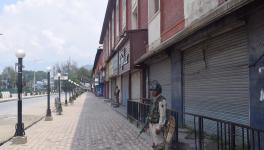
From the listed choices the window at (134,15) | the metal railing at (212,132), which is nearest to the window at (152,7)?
the metal railing at (212,132)

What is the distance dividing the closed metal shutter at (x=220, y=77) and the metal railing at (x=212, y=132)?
0.39m

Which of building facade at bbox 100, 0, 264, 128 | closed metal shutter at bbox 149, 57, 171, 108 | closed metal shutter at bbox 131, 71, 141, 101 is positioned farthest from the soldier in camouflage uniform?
closed metal shutter at bbox 131, 71, 141, 101

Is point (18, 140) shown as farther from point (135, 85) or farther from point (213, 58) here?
point (135, 85)

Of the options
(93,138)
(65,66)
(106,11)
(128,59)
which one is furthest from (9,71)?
(93,138)

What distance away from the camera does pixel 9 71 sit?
5846 inches

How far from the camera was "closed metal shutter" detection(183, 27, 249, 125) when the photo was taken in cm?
932

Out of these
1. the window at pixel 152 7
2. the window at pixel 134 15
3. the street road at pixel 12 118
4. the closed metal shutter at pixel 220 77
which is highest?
the window at pixel 134 15

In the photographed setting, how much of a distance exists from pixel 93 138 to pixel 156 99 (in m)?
5.04

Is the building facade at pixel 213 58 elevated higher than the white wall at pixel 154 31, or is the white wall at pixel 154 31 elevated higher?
the white wall at pixel 154 31

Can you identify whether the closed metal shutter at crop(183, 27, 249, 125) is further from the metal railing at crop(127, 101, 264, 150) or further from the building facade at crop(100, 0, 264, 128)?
the metal railing at crop(127, 101, 264, 150)

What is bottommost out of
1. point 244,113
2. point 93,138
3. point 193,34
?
point 93,138

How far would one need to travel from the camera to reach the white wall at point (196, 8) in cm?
1180

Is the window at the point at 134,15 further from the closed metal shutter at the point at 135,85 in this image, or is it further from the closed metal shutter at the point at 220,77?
the closed metal shutter at the point at 220,77

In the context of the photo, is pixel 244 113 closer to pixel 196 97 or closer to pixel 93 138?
pixel 196 97
